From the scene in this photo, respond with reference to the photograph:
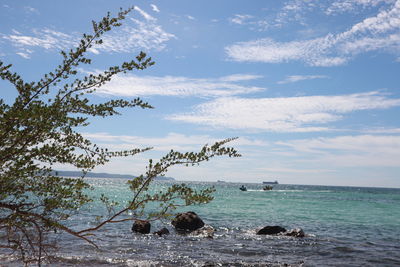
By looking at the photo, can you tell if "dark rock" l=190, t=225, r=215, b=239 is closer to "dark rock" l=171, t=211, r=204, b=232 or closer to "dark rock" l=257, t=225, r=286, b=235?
"dark rock" l=171, t=211, r=204, b=232

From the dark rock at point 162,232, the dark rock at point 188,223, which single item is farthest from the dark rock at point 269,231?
the dark rock at point 162,232

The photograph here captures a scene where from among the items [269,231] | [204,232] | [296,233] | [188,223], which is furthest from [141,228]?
[296,233]

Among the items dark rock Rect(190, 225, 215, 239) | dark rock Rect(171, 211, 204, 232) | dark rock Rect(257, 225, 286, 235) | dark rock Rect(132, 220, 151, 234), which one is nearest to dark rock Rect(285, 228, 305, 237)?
dark rock Rect(257, 225, 286, 235)

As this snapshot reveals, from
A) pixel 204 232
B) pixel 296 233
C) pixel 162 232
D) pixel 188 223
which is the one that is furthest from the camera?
pixel 188 223

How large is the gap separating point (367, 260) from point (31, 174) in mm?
18188

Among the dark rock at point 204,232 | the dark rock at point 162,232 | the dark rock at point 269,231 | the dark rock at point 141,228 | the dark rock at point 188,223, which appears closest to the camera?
the dark rock at point 204,232

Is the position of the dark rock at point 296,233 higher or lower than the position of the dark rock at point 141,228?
higher

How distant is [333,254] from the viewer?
1928 cm

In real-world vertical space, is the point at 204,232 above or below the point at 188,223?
below

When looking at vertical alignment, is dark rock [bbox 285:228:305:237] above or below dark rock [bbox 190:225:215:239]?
above

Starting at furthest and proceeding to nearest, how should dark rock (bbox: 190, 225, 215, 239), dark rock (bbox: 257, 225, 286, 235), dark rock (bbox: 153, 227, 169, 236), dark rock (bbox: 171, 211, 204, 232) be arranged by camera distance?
dark rock (bbox: 171, 211, 204, 232)
dark rock (bbox: 257, 225, 286, 235)
dark rock (bbox: 153, 227, 169, 236)
dark rock (bbox: 190, 225, 215, 239)

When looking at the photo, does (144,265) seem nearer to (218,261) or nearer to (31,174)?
(218,261)

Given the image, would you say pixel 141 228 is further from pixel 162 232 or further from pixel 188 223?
pixel 188 223

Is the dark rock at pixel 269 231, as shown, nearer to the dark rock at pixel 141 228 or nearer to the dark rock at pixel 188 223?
the dark rock at pixel 188 223
